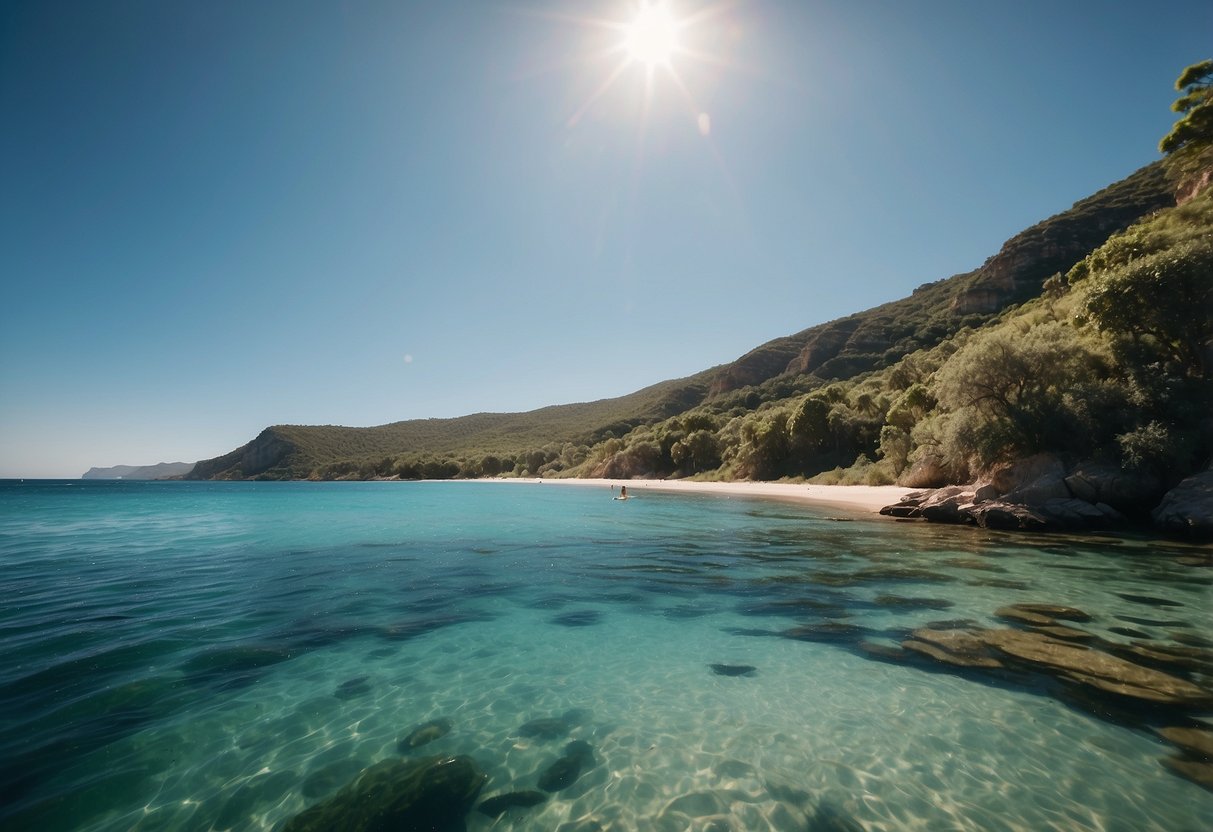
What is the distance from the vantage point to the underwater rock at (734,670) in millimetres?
7984

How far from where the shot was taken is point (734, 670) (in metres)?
A: 8.12

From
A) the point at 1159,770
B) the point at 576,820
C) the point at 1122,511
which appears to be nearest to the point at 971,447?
the point at 1122,511

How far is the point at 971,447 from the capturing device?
89.7 feet

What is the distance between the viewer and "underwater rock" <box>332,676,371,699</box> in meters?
7.31

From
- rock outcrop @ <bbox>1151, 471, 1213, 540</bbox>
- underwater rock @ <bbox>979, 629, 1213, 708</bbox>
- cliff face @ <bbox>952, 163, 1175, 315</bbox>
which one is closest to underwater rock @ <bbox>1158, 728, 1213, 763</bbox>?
underwater rock @ <bbox>979, 629, 1213, 708</bbox>

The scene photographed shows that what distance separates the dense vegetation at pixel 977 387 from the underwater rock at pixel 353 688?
29985 mm

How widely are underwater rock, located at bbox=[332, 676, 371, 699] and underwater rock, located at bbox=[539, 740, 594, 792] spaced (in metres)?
3.45

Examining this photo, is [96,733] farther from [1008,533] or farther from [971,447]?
[971,447]

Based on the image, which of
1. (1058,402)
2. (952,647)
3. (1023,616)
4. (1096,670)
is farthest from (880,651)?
(1058,402)

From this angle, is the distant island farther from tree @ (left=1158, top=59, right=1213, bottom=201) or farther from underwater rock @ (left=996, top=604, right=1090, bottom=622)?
underwater rock @ (left=996, top=604, right=1090, bottom=622)

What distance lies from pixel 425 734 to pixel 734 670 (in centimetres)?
475

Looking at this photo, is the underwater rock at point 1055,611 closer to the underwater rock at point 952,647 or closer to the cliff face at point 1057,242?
A: the underwater rock at point 952,647

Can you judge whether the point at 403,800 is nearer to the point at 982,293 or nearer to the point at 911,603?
the point at 911,603

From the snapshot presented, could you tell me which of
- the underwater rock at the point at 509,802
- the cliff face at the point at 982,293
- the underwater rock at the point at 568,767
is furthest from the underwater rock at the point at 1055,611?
the cliff face at the point at 982,293
